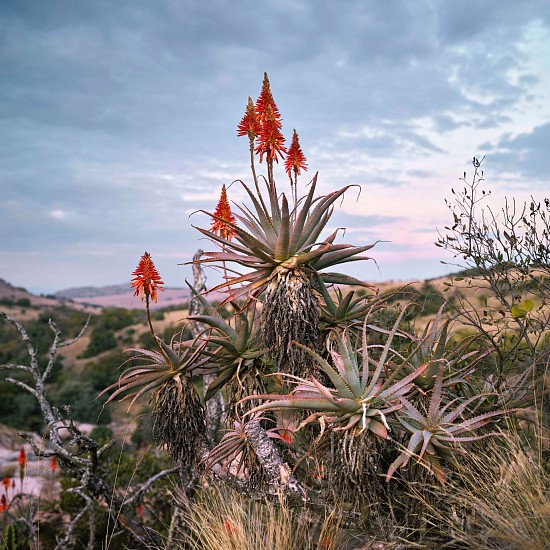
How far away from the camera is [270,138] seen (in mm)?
4527

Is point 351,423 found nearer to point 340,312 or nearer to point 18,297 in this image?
point 340,312

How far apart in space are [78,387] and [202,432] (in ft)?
59.7

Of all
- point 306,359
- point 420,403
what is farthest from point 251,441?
point 420,403

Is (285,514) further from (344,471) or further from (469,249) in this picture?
(469,249)

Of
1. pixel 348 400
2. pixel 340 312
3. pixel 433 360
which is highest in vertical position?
pixel 340 312

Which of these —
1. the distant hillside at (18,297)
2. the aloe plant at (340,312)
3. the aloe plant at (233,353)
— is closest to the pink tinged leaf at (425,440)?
the aloe plant at (340,312)

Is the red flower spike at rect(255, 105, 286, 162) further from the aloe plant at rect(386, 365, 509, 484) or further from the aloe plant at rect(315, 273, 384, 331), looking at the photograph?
the aloe plant at rect(386, 365, 509, 484)

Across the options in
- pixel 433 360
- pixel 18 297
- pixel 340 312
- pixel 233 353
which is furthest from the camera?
pixel 18 297

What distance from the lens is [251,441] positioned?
4.57m

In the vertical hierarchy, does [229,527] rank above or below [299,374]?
below

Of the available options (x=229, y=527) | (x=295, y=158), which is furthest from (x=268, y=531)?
(x=295, y=158)

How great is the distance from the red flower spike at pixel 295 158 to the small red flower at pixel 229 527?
9.87 feet

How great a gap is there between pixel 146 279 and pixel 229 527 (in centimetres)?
227

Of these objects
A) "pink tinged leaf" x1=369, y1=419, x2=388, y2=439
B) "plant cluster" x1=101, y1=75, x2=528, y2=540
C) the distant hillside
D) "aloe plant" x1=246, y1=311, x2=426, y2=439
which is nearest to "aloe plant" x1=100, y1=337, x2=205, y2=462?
"plant cluster" x1=101, y1=75, x2=528, y2=540
